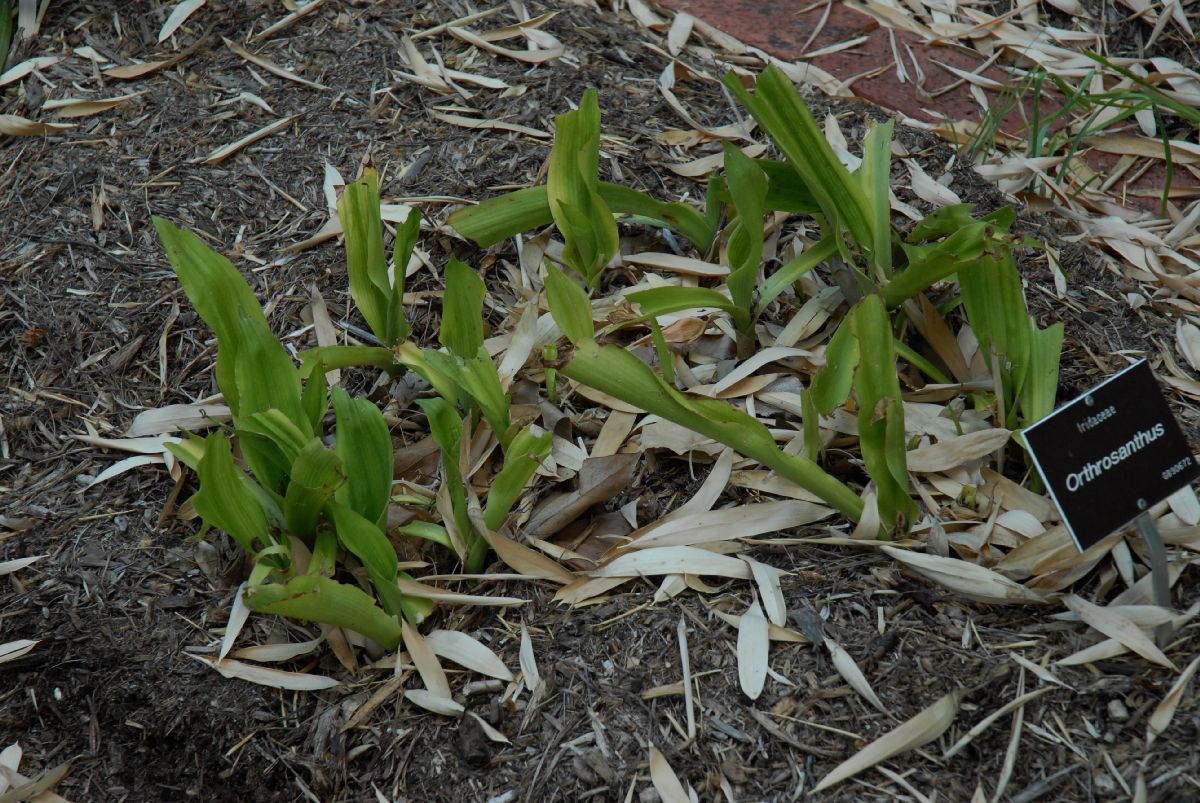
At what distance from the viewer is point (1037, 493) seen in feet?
4.50

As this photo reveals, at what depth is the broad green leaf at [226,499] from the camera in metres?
1.15

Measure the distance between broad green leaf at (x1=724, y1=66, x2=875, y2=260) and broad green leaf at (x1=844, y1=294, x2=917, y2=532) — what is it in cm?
24

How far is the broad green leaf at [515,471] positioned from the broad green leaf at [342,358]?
0.29 m

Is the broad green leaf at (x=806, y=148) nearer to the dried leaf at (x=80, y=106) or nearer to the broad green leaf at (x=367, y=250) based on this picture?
the broad green leaf at (x=367, y=250)

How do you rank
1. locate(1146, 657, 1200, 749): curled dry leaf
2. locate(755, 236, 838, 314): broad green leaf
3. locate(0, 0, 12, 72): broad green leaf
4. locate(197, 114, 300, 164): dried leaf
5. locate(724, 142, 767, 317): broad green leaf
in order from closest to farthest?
locate(1146, 657, 1200, 749): curled dry leaf, locate(724, 142, 767, 317): broad green leaf, locate(755, 236, 838, 314): broad green leaf, locate(197, 114, 300, 164): dried leaf, locate(0, 0, 12, 72): broad green leaf

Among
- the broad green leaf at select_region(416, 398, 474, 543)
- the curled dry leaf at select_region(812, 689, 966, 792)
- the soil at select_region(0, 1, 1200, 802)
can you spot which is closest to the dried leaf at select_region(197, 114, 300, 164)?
the soil at select_region(0, 1, 1200, 802)

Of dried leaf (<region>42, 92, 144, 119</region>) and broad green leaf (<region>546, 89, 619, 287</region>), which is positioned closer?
broad green leaf (<region>546, 89, 619, 287</region>)

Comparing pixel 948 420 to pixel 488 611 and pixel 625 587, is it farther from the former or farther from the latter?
pixel 488 611

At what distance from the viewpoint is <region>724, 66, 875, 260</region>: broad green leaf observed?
1.44 m

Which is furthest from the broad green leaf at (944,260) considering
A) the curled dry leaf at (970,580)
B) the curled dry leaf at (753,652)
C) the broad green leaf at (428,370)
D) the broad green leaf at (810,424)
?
the broad green leaf at (428,370)

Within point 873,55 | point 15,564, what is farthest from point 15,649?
point 873,55

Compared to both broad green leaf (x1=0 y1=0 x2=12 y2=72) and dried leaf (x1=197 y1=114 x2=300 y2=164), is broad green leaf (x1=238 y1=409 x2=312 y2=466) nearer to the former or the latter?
dried leaf (x1=197 y1=114 x2=300 y2=164)

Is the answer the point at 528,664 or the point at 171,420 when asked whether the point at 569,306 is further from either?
the point at 171,420

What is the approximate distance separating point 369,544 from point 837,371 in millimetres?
628
